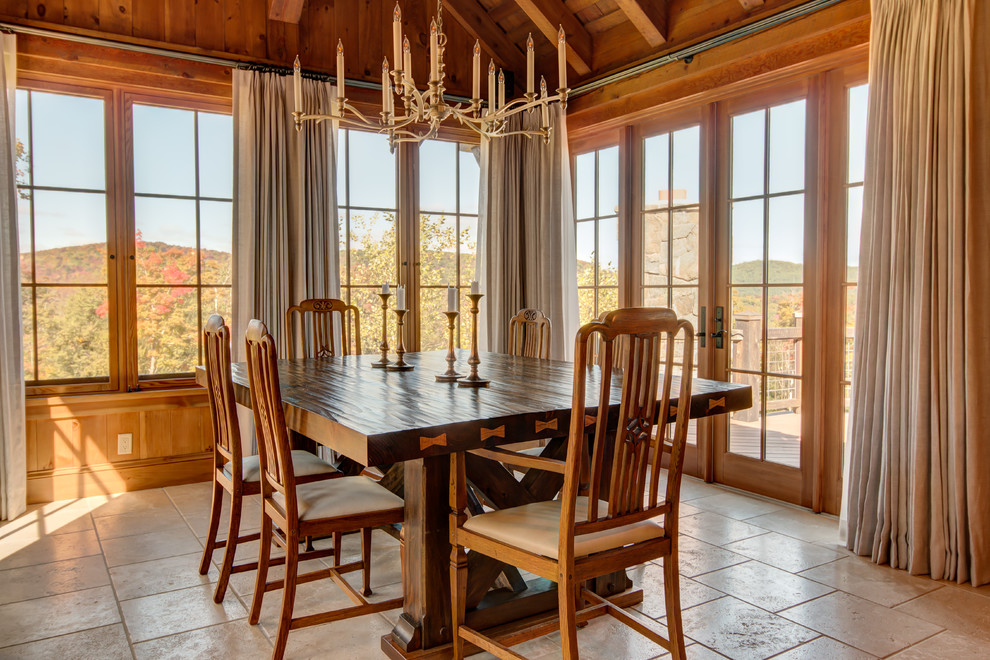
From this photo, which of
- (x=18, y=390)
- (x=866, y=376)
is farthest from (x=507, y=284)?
(x=18, y=390)

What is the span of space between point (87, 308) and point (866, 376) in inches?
161

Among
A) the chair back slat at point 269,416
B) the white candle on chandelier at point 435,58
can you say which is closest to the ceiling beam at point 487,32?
the white candle on chandelier at point 435,58

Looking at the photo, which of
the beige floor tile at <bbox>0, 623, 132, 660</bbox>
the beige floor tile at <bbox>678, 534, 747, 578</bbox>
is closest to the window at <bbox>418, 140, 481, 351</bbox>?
the beige floor tile at <bbox>678, 534, 747, 578</bbox>

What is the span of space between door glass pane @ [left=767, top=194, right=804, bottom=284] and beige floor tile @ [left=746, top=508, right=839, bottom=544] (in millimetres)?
1207

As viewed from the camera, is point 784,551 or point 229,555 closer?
point 229,555

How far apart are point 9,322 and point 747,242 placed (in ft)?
13.0

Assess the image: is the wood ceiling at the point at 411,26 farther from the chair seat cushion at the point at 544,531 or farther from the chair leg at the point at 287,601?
the chair leg at the point at 287,601

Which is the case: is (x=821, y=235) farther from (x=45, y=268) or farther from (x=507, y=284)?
(x=45, y=268)

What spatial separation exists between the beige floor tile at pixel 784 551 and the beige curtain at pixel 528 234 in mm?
2059

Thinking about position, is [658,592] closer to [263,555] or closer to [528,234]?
[263,555]

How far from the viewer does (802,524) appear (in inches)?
135

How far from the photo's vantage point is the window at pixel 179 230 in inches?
166

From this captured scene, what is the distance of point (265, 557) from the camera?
7.72 feet

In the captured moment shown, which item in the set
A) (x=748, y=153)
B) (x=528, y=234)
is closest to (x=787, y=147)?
(x=748, y=153)
